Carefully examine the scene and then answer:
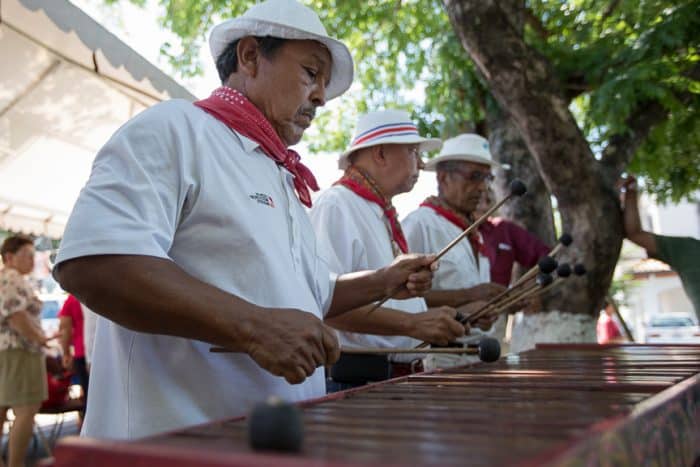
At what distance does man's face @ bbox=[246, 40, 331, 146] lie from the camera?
6.75 ft

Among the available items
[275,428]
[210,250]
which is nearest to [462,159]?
[210,250]

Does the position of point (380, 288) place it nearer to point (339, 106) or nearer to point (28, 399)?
point (28, 399)

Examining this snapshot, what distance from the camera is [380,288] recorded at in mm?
2463

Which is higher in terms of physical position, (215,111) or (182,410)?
(215,111)

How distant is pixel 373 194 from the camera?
10.7ft

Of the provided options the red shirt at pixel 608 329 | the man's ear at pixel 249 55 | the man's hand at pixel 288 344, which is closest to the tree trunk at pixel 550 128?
the man's ear at pixel 249 55

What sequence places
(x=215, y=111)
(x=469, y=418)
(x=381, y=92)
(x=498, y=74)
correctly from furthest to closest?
(x=381, y=92)
(x=498, y=74)
(x=215, y=111)
(x=469, y=418)

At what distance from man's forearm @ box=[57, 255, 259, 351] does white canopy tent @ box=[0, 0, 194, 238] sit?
196 cm

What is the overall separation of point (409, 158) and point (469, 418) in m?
2.40

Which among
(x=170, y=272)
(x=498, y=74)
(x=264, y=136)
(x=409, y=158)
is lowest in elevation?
(x=170, y=272)

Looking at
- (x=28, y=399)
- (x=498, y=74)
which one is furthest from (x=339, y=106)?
(x=28, y=399)

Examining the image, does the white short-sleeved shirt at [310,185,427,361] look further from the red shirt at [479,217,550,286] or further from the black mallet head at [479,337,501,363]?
the red shirt at [479,217,550,286]

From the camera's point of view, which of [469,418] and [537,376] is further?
[537,376]

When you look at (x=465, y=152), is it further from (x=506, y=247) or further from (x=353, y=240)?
(x=353, y=240)
